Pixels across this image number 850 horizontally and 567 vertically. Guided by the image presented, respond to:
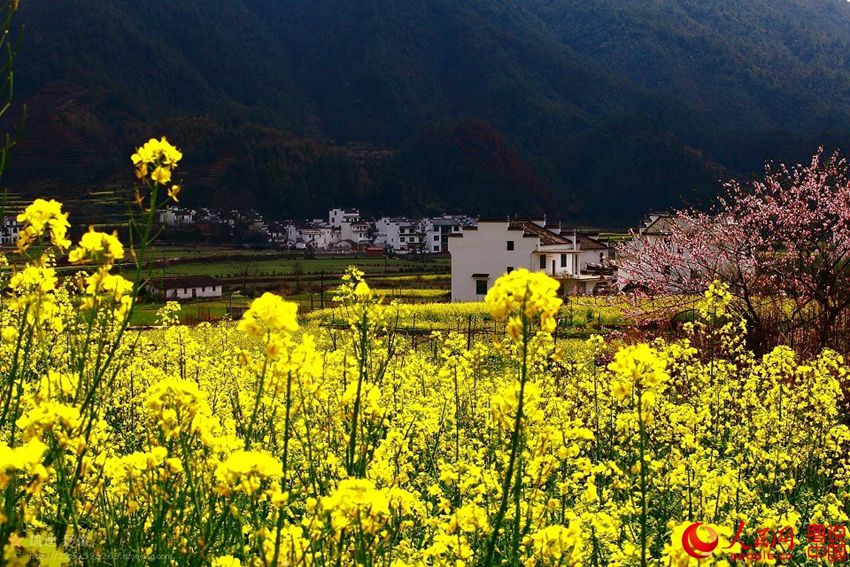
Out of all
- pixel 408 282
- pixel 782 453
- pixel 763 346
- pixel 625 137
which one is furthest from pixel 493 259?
pixel 625 137

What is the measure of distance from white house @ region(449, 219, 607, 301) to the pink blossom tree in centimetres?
2741

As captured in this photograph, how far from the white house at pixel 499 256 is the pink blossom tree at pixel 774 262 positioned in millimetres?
27405

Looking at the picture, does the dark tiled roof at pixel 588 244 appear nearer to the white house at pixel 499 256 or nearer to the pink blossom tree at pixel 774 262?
the white house at pixel 499 256

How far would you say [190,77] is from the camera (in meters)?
183

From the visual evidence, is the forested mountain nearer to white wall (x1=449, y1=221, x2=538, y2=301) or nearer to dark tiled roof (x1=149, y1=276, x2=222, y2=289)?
dark tiled roof (x1=149, y1=276, x2=222, y2=289)

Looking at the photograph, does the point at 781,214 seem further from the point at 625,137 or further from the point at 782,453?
the point at 625,137

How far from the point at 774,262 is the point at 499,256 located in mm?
31863

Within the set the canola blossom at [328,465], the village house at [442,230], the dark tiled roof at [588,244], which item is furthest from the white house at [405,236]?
the canola blossom at [328,465]

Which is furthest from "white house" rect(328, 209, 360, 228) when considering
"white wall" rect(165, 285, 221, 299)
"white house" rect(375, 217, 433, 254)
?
"white wall" rect(165, 285, 221, 299)

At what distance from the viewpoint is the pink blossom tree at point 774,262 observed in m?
12.3

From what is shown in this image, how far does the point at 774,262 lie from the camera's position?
46.0 ft

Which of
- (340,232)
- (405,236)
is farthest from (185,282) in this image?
(340,232)

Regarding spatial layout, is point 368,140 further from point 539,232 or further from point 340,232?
point 539,232

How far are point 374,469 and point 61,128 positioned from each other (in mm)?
149531
